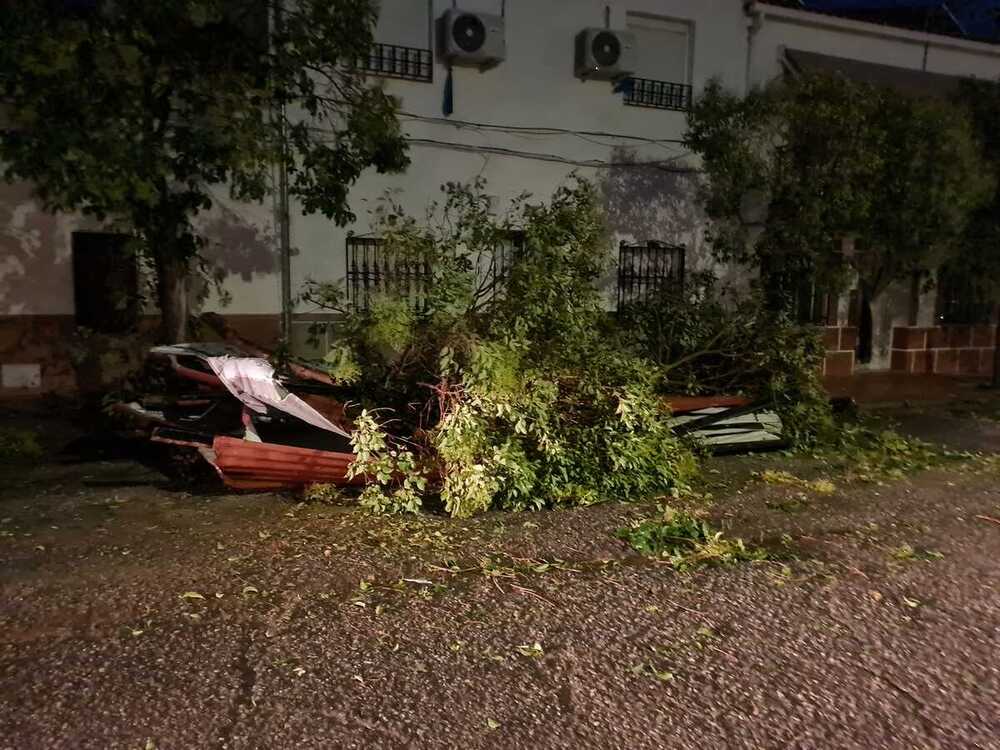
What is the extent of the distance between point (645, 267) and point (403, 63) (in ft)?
15.6

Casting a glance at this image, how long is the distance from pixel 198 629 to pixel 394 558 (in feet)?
4.28

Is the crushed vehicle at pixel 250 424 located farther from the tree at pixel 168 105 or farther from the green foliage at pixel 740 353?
the green foliage at pixel 740 353

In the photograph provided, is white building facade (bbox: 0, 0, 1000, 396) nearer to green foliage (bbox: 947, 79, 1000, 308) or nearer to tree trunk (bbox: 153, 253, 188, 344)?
tree trunk (bbox: 153, 253, 188, 344)

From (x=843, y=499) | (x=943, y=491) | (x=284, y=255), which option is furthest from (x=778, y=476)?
(x=284, y=255)

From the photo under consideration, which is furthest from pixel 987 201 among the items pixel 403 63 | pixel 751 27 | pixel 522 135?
pixel 403 63

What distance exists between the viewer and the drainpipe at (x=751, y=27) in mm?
12399

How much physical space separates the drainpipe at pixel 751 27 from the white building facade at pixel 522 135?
0.02 meters

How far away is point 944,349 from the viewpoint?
1512 cm

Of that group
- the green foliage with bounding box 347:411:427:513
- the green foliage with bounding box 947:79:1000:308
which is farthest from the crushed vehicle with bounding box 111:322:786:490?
the green foliage with bounding box 947:79:1000:308

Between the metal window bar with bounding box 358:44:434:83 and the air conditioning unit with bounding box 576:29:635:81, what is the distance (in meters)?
2.25

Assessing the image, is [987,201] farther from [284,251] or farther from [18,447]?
[18,447]

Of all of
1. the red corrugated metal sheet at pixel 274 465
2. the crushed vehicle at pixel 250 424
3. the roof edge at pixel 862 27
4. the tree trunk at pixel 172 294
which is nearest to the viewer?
the red corrugated metal sheet at pixel 274 465

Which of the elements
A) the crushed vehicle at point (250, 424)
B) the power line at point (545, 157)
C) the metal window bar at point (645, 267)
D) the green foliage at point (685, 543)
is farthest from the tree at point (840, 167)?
the crushed vehicle at point (250, 424)

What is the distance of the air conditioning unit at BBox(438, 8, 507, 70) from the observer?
10344 millimetres
